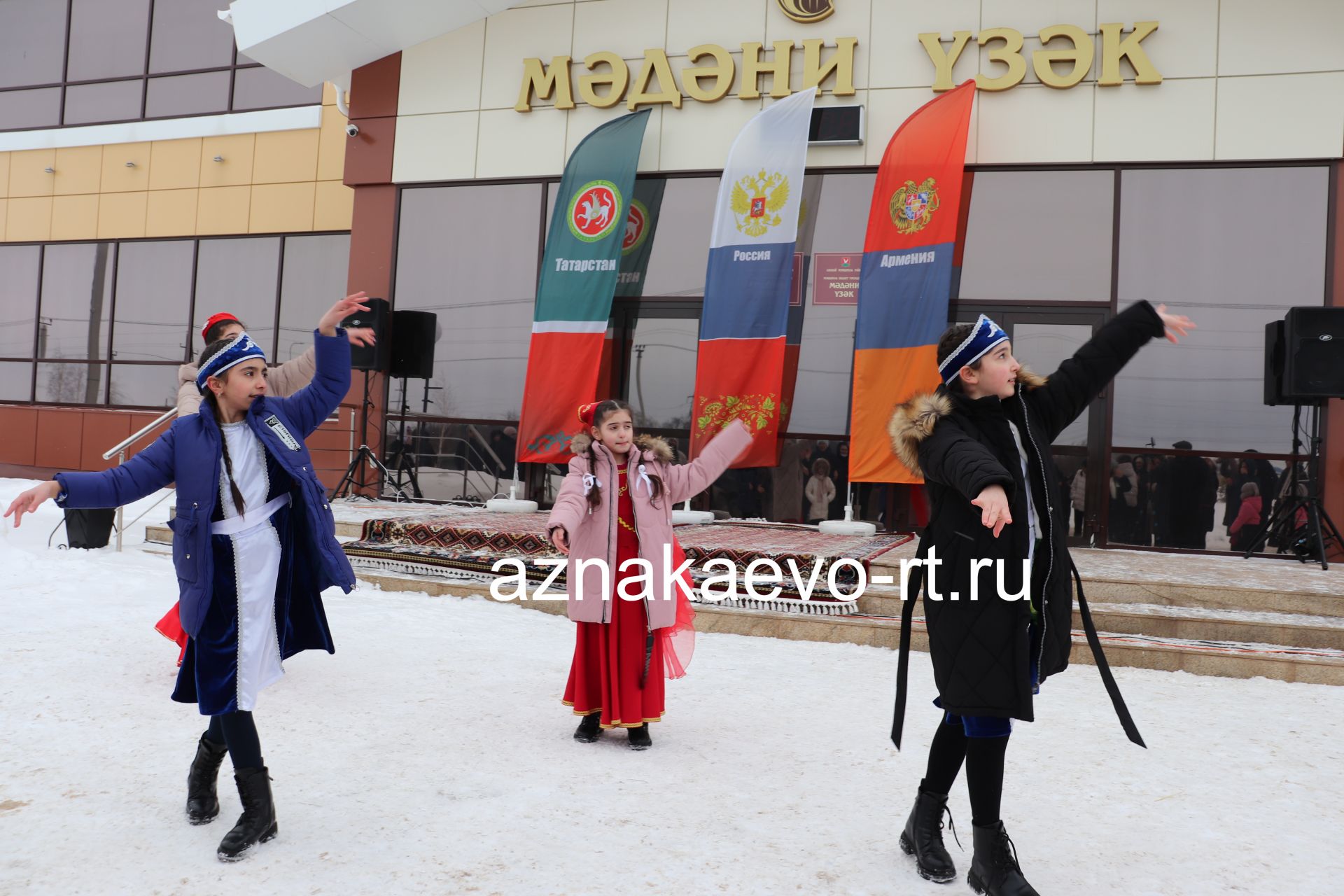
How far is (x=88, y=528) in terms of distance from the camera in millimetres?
7535

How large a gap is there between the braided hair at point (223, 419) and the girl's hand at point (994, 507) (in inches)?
77.0

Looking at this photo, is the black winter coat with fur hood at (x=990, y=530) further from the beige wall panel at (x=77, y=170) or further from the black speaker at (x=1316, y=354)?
the beige wall panel at (x=77, y=170)

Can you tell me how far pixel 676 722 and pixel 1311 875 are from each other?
218cm

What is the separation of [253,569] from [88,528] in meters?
5.90

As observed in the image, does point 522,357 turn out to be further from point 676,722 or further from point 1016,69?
point 676,722

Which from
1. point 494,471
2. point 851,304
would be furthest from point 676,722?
point 494,471

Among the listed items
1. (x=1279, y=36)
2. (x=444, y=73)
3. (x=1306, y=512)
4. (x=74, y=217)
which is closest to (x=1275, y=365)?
(x=1306, y=512)

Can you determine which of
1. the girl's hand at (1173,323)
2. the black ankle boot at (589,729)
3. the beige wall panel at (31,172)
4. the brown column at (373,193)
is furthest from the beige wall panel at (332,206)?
the girl's hand at (1173,323)

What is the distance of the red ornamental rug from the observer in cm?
590

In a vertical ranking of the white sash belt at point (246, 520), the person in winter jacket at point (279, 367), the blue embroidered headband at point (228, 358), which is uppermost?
the person in winter jacket at point (279, 367)

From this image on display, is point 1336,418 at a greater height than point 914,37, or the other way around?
point 914,37

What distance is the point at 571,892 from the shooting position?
2357 millimetres

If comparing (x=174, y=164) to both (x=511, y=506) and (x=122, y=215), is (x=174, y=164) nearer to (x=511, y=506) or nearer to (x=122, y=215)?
(x=122, y=215)

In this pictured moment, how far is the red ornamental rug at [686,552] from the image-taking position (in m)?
5.90
